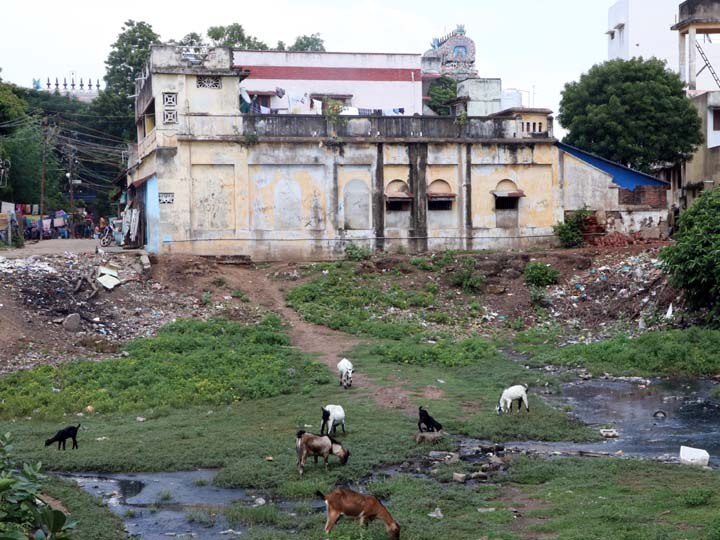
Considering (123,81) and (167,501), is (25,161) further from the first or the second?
(167,501)

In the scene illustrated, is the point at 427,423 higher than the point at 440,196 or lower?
lower

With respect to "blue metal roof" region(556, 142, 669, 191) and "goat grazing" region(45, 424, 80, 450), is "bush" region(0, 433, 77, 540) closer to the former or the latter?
"goat grazing" region(45, 424, 80, 450)

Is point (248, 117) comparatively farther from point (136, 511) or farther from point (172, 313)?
point (136, 511)

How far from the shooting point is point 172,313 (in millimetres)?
26453

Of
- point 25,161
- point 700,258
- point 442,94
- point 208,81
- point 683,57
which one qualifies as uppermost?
point 442,94

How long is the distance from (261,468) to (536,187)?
76.0ft

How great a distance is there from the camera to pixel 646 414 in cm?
1720

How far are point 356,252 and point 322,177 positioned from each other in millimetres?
2866

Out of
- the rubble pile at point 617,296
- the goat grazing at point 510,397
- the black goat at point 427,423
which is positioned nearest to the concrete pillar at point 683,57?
the rubble pile at point 617,296

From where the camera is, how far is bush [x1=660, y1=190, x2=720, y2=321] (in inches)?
891

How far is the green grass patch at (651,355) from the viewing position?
20.8 metres

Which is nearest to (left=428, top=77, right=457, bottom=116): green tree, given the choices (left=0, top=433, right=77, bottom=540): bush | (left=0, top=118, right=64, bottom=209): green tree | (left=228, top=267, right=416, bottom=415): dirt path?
(left=0, top=118, right=64, bottom=209): green tree

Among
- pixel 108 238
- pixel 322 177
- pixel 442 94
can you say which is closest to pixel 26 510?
pixel 322 177

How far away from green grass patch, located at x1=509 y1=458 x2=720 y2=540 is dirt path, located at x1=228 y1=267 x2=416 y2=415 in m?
4.97
